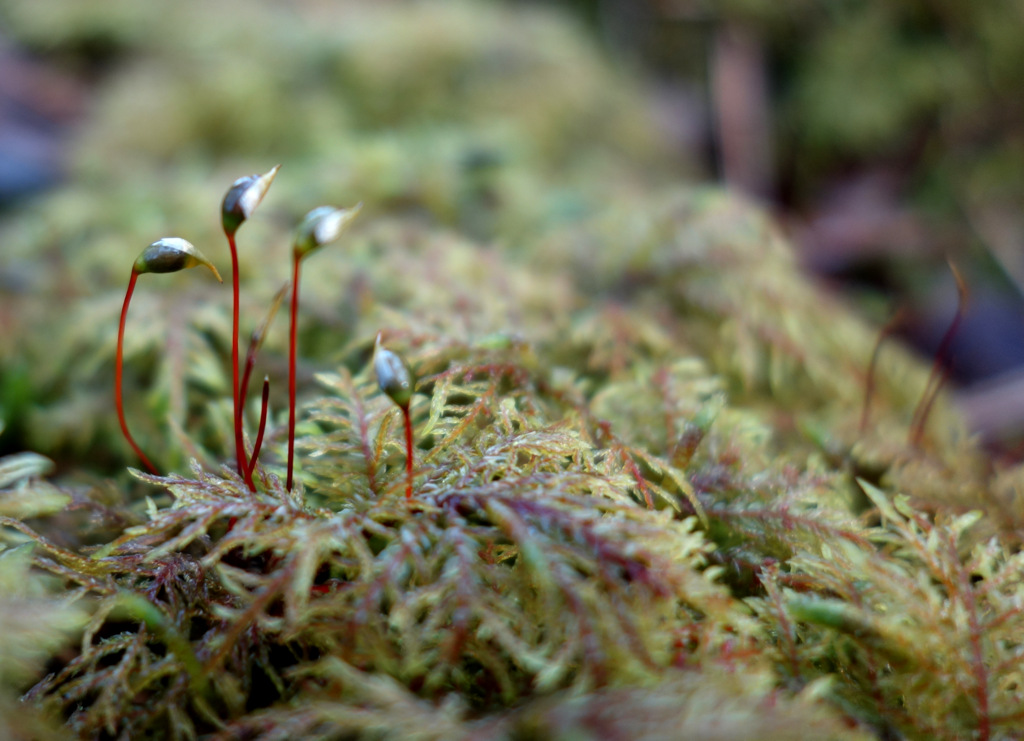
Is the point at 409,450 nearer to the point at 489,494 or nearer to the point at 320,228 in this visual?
the point at 489,494

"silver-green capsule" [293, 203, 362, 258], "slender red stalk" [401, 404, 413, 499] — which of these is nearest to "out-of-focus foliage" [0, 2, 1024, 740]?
"slender red stalk" [401, 404, 413, 499]

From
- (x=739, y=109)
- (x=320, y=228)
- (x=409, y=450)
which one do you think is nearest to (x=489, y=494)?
(x=409, y=450)

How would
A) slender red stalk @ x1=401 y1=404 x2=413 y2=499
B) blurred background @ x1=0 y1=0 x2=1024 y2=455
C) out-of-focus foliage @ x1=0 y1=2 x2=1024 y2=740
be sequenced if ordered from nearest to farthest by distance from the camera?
out-of-focus foliage @ x1=0 y1=2 x2=1024 y2=740, slender red stalk @ x1=401 y1=404 x2=413 y2=499, blurred background @ x1=0 y1=0 x2=1024 y2=455

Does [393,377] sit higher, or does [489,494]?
[393,377]

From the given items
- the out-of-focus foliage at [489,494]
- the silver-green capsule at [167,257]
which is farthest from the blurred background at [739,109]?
the silver-green capsule at [167,257]

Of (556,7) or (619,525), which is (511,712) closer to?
(619,525)

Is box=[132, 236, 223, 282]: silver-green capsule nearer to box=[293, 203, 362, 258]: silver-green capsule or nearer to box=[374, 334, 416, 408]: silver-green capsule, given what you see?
box=[293, 203, 362, 258]: silver-green capsule
